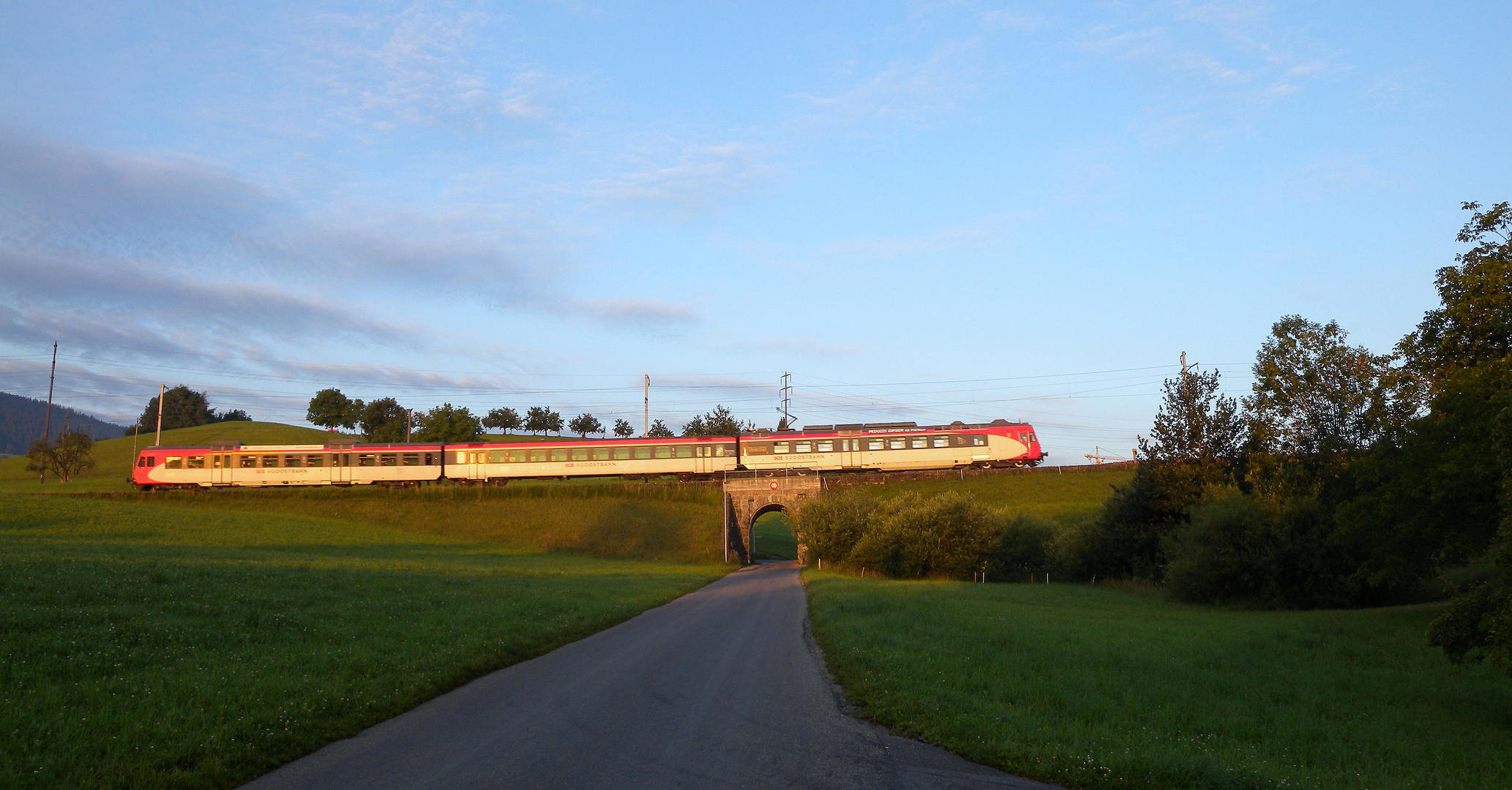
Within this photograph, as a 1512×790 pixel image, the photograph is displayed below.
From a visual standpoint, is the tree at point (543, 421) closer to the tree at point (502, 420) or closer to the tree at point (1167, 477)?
the tree at point (502, 420)

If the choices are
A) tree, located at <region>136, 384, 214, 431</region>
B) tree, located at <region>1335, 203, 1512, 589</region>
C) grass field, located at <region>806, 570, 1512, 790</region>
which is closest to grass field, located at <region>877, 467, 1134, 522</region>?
tree, located at <region>1335, 203, 1512, 589</region>

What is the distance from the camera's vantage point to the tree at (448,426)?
103 meters

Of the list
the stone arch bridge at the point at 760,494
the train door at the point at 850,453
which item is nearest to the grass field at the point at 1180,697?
the stone arch bridge at the point at 760,494

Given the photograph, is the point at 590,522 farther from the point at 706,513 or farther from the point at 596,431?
the point at 596,431

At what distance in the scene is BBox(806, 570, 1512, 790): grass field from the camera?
8.13 meters

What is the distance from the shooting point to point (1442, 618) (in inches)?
466

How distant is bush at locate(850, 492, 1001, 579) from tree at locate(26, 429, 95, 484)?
79.2 metres

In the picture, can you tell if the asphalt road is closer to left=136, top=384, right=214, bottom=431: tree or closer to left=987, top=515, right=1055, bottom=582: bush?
left=987, top=515, right=1055, bottom=582: bush

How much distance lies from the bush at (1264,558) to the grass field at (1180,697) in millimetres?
4984

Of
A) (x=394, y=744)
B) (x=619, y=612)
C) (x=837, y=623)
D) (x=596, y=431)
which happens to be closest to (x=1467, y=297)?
(x=837, y=623)

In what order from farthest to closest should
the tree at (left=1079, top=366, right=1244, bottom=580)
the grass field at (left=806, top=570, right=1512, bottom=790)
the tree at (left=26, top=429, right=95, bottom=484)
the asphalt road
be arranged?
the tree at (left=26, top=429, right=95, bottom=484)
the tree at (left=1079, top=366, right=1244, bottom=580)
the grass field at (left=806, top=570, right=1512, bottom=790)
the asphalt road

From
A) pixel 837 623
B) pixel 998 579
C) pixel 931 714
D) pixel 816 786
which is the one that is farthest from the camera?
pixel 998 579

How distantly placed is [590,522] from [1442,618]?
164 feet

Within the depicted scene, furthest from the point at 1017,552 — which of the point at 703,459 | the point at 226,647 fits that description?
the point at 226,647
